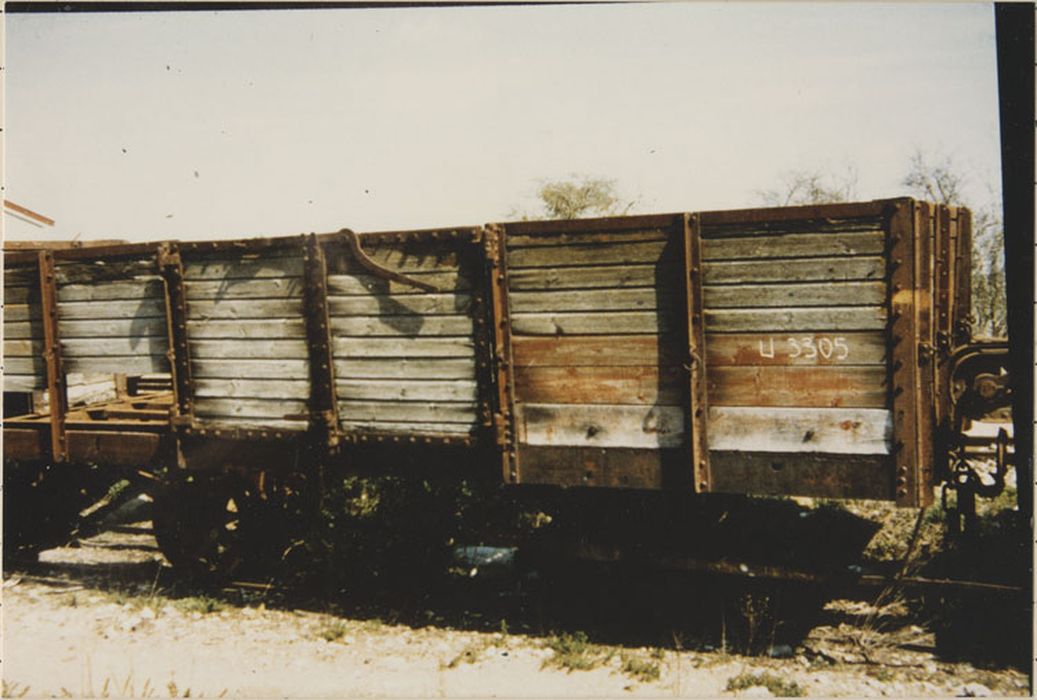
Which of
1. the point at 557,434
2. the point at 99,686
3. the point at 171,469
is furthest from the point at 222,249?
the point at 99,686

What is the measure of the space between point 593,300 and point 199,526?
412cm

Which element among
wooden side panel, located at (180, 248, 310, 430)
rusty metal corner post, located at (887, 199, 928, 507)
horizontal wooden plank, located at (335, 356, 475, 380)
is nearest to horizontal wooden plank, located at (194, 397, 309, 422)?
wooden side panel, located at (180, 248, 310, 430)

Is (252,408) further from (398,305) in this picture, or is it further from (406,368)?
(398,305)

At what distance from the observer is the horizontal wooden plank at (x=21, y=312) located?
17.6ft

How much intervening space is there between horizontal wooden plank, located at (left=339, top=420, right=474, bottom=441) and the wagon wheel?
1829 mm

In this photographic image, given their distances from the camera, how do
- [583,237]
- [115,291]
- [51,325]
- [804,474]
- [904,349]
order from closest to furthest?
[904,349], [804,474], [583,237], [115,291], [51,325]

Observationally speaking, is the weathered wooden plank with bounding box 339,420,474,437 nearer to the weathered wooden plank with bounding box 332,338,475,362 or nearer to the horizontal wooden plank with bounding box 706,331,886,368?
the weathered wooden plank with bounding box 332,338,475,362

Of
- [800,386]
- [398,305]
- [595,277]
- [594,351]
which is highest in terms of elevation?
[595,277]

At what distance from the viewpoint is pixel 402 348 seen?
4.54 metres

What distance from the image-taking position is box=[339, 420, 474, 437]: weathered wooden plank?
451cm

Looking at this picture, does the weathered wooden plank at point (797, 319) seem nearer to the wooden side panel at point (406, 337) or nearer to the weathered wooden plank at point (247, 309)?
the wooden side panel at point (406, 337)

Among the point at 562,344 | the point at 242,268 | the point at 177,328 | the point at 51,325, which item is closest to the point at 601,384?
the point at 562,344

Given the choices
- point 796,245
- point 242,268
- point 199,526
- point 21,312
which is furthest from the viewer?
point 199,526

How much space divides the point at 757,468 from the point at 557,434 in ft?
3.93
